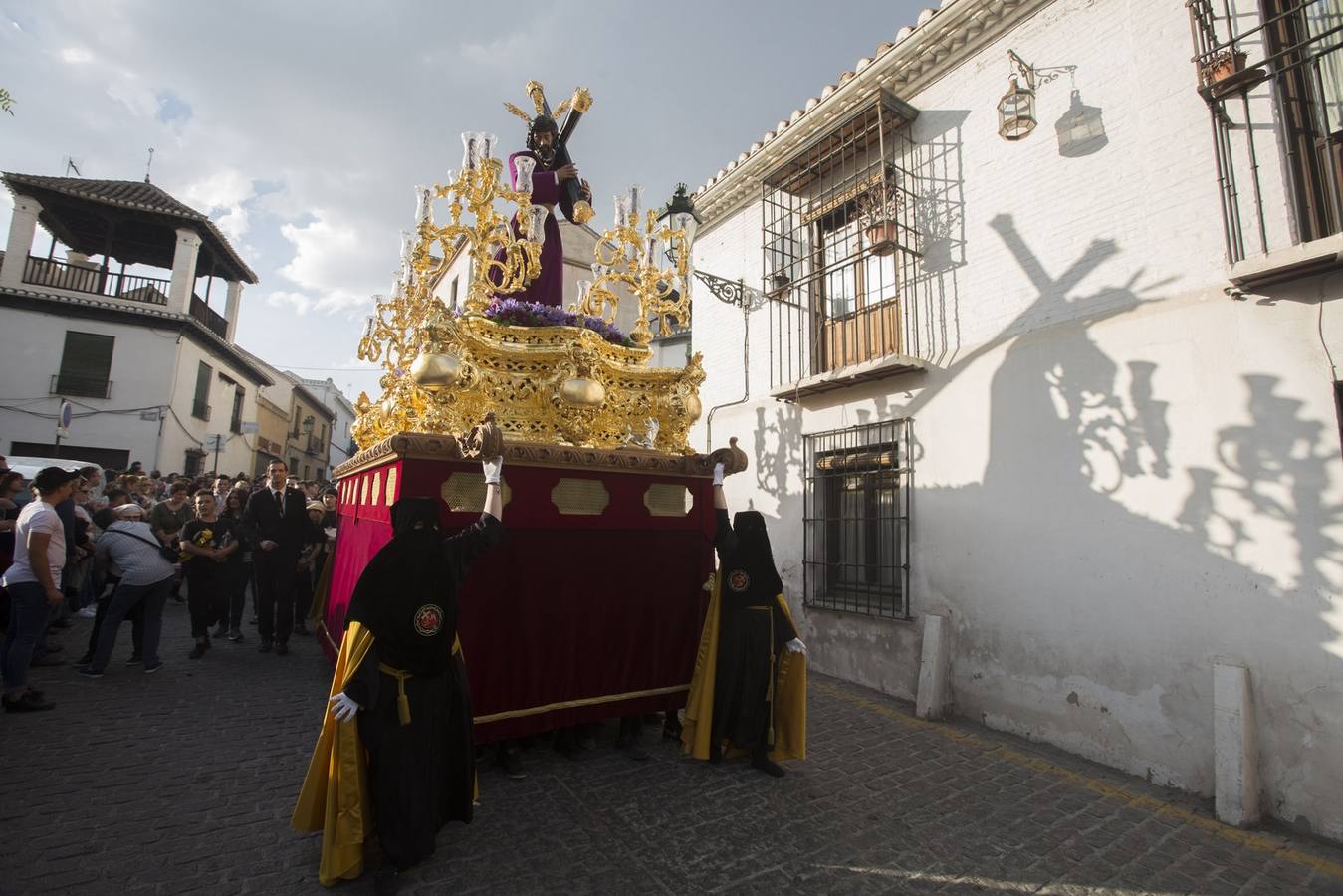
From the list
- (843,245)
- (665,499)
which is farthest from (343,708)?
(843,245)

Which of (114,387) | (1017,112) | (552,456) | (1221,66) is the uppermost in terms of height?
(1017,112)

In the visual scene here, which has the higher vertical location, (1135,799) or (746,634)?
(746,634)

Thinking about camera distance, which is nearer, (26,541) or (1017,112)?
(26,541)

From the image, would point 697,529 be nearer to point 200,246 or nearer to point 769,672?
point 769,672

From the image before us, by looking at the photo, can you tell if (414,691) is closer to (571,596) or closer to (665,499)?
(571,596)

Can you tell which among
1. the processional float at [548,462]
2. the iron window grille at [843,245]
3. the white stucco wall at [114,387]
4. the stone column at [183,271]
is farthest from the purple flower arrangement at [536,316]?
the stone column at [183,271]

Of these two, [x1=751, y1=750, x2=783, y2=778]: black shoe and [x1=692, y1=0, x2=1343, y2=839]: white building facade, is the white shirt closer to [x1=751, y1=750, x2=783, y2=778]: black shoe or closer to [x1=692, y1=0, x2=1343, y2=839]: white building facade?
[x1=751, y1=750, x2=783, y2=778]: black shoe

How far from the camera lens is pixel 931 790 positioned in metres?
4.18

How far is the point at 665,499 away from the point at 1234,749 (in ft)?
13.3

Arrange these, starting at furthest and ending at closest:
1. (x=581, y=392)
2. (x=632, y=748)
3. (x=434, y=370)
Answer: (x=632, y=748) → (x=581, y=392) → (x=434, y=370)

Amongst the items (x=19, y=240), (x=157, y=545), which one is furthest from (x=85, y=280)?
(x=157, y=545)

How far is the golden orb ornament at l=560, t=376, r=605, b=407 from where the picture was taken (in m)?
4.07

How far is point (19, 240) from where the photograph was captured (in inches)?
648

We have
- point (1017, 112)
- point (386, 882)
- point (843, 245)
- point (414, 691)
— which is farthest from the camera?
point (843, 245)
